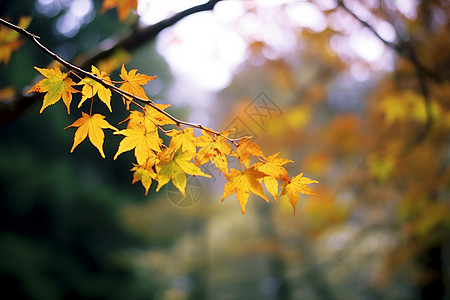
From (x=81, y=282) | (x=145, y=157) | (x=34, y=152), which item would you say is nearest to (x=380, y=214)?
(x=81, y=282)

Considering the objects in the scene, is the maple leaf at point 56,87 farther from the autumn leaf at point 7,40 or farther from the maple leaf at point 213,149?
the autumn leaf at point 7,40

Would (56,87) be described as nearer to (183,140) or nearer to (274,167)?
(183,140)

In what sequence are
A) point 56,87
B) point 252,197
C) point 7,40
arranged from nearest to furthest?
point 56,87, point 7,40, point 252,197

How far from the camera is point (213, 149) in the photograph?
2.25 ft

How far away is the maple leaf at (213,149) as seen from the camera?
26.4 inches

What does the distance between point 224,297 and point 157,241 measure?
11.1 feet

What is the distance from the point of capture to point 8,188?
405cm

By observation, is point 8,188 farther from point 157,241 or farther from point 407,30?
point 407,30

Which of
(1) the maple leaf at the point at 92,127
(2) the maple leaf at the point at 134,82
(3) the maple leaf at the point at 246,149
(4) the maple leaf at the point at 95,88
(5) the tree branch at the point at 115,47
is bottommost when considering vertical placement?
(3) the maple leaf at the point at 246,149

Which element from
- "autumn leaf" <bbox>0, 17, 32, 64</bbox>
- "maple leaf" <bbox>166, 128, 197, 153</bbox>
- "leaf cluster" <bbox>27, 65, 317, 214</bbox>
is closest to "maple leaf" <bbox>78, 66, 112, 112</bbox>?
"leaf cluster" <bbox>27, 65, 317, 214</bbox>

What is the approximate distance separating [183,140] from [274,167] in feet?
0.68

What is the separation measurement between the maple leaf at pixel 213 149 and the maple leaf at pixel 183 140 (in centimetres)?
1

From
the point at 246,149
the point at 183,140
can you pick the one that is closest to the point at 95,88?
the point at 183,140

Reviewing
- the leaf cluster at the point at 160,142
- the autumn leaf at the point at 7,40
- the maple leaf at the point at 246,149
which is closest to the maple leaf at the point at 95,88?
the leaf cluster at the point at 160,142
